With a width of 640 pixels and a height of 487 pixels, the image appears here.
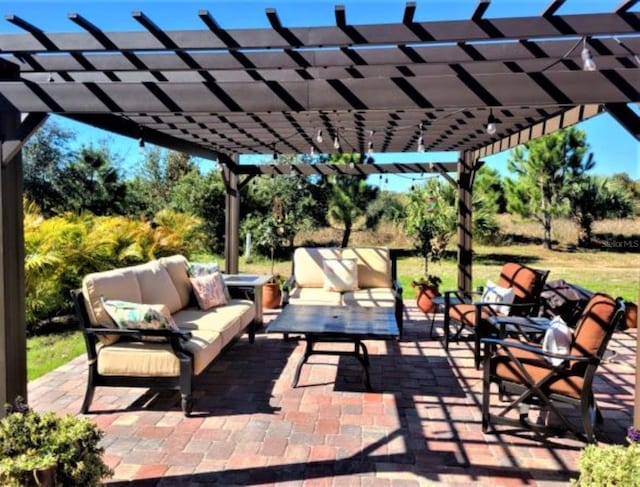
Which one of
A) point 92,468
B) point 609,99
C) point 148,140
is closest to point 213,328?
point 92,468

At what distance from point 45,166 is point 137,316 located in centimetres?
904

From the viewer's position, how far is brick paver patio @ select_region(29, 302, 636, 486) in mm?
2719

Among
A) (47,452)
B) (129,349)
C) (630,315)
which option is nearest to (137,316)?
(129,349)

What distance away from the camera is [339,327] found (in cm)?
427

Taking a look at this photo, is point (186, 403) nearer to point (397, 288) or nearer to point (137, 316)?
point (137, 316)

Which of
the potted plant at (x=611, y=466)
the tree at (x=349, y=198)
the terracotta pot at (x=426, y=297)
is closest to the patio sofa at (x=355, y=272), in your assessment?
the terracotta pot at (x=426, y=297)

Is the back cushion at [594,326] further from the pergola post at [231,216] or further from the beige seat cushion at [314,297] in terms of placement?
the pergola post at [231,216]

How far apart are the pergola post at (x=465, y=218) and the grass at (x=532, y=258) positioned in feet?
4.24

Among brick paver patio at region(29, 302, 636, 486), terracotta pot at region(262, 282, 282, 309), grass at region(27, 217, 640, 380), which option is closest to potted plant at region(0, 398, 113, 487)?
brick paver patio at region(29, 302, 636, 486)

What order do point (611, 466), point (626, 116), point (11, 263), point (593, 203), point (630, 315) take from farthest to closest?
point (593, 203) < point (630, 315) < point (11, 263) < point (626, 116) < point (611, 466)

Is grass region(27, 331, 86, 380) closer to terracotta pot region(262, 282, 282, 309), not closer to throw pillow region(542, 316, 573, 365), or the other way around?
terracotta pot region(262, 282, 282, 309)

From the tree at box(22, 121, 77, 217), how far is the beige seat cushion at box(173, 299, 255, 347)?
288 inches

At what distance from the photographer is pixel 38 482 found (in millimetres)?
1964

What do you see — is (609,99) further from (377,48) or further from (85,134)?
(85,134)
